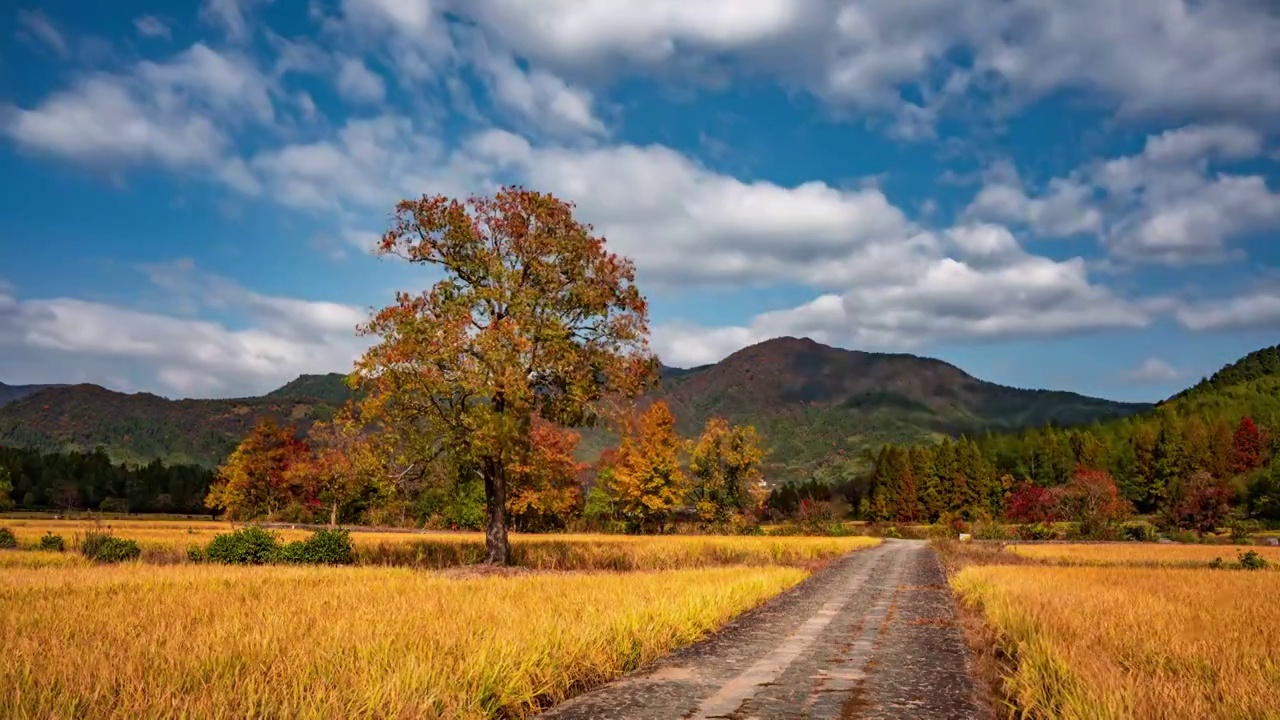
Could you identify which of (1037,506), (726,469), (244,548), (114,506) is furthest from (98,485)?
(1037,506)

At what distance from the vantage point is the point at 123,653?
771 centimetres

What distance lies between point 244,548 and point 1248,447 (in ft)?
507

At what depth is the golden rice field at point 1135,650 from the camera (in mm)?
6145

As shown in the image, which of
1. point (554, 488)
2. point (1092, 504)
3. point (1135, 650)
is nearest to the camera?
point (1135, 650)

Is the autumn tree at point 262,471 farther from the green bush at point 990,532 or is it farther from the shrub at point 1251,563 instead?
the shrub at point 1251,563

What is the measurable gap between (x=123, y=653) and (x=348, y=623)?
9.45 feet

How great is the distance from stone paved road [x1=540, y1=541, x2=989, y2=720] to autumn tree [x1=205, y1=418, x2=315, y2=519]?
231ft

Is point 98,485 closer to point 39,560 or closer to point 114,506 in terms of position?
point 114,506

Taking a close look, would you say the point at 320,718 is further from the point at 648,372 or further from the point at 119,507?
the point at 119,507

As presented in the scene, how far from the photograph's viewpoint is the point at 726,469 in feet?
246

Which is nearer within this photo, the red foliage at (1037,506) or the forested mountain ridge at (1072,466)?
the red foliage at (1037,506)

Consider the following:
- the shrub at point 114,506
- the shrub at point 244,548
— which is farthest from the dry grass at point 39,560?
the shrub at point 114,506

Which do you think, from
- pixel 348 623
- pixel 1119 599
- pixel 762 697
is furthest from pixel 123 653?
pixel 1119 599

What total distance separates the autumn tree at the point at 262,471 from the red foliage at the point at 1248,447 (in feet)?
462
